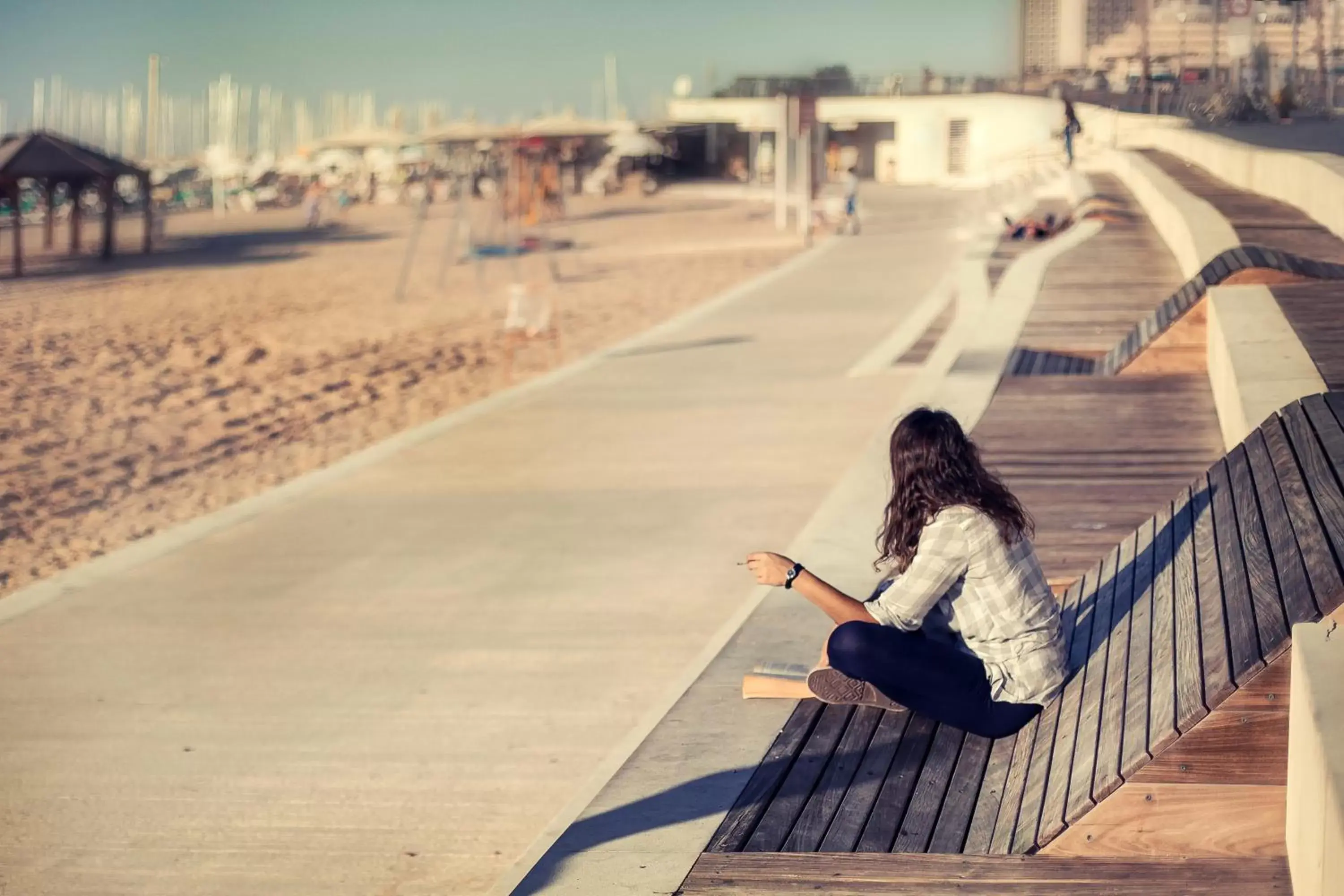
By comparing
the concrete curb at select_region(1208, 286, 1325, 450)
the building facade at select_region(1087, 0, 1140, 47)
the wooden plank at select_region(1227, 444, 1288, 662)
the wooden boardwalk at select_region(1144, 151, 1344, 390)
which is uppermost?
the building facade at select_region(1087, 0, 1140, 47)

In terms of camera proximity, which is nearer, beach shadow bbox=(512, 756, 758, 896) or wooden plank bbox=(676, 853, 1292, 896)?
wooden plank bbox=(676, 853, 1292, 896)

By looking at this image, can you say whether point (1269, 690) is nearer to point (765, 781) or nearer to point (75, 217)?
point (765, 781)

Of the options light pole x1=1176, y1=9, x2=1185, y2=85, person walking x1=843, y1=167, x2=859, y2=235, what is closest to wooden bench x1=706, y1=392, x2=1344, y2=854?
person walking x1=843, y1=167, x2=859, y2=235

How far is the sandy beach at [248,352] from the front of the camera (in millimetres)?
11914

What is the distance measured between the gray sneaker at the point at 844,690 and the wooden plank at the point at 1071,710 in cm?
50

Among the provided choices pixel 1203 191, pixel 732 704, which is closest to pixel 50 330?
pixel 1203 191

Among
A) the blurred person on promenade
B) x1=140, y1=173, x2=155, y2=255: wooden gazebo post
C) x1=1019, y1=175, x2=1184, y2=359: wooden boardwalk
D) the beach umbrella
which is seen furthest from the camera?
the beach umbrella

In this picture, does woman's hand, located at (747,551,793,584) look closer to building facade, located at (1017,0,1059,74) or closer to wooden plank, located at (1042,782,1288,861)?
wooden plank, located at (1042,782,1288,861)

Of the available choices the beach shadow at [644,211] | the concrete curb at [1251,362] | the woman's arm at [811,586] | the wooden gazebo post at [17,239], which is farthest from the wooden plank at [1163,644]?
the beach shadow at [644,211]

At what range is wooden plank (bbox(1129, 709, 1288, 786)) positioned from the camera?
3.17m

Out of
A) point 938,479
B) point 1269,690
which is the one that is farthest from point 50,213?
point 1269,690

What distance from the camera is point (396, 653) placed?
6.56 meters

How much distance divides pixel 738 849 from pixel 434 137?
4248 cm

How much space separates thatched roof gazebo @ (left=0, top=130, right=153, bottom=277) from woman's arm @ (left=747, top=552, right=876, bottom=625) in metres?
33.7
